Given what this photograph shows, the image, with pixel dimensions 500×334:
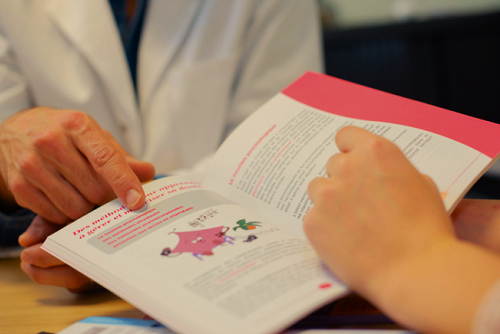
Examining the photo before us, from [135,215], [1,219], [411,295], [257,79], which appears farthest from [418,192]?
[257,79]

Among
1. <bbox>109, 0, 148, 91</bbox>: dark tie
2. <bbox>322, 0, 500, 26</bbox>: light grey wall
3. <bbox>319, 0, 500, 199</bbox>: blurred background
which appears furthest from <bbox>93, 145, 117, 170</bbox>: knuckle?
<bbox>322, 0, 500, 26</bbox>: light grey wall

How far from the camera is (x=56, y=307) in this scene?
342mm

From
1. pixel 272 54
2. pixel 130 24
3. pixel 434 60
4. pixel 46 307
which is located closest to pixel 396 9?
pixel 434 60

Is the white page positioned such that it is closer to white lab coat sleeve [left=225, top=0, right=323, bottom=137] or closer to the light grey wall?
white lab coat sleeve [left=225, top=0, right=323, bottom=137]

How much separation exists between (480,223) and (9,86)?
25.4 inches

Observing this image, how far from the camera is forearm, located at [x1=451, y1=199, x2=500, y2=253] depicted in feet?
1.08

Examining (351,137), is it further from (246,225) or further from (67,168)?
(67,168)

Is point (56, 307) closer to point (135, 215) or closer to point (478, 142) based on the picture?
point (135, 215)

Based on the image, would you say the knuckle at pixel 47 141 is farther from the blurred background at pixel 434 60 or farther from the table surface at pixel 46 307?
the blurred background at pixel 434 60

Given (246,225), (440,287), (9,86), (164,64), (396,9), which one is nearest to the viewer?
(440,287)

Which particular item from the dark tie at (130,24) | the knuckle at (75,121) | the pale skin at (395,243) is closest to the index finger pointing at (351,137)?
the pale skin at (395,243)

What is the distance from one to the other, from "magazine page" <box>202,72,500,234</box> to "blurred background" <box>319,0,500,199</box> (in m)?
1.12

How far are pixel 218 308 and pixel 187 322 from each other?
19 mm

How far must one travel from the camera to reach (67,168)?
14.8 inches
